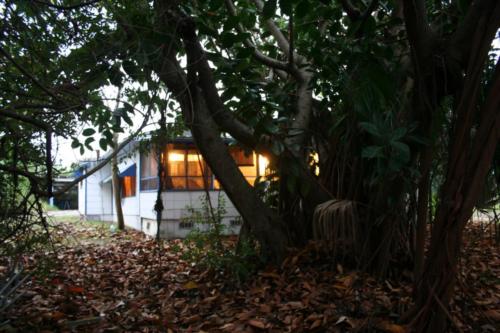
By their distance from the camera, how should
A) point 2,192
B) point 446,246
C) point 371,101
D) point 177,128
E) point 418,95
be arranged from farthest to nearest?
point 177,128
point 2,192
point 371,101
point 418,95
point 446,246

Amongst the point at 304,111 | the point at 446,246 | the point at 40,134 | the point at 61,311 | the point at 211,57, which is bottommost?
the point at 61,311

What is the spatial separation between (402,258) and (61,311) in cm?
286

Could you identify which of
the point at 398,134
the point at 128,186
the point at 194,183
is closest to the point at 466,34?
the point at 398,134

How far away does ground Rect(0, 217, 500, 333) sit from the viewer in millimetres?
2969

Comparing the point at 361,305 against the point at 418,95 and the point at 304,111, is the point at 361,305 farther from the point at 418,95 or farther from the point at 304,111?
the point at 304,111

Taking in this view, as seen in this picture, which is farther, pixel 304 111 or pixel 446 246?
pixel 304 111

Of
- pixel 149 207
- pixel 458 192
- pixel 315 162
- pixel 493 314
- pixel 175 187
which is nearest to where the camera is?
pixel 458 192

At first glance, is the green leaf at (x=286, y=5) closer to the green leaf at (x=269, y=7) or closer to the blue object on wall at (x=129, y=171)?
the green leaf at (x=269, y=7)

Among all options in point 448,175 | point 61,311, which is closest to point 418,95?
point 448,175

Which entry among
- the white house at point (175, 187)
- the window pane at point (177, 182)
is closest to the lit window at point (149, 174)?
the white house at point (175, 187)

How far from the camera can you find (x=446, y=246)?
90.7 inches

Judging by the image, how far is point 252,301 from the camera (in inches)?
145

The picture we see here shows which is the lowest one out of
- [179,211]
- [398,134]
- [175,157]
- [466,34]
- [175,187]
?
[179,211]

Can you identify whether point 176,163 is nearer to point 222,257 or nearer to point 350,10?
point 222,257
